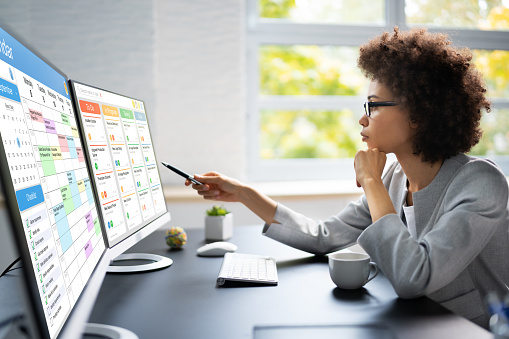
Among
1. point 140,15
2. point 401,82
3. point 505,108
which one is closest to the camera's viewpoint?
point 401,82

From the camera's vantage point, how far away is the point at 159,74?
287cm

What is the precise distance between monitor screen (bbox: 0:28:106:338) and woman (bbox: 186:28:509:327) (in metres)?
0.61

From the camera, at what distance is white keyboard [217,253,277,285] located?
3.40 feet

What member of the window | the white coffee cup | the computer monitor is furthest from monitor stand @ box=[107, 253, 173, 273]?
the window

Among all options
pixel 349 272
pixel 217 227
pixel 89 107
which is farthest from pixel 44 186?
pixel 217 227

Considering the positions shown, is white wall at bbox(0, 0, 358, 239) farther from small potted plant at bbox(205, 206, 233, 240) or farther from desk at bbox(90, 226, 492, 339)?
desk at bbox(90, 226, 492, 339)

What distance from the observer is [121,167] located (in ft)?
3.63

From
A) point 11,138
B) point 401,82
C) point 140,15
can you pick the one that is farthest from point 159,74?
point 11,138

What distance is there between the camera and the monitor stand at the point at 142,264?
3.75 feet

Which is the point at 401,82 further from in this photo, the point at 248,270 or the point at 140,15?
the point at 140,15

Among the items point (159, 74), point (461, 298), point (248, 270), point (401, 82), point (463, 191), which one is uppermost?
point (159, 74)

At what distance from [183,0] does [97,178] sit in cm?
220

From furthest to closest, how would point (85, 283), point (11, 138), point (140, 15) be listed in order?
point (140, 15) → point (85, 283) → point (11, 138)

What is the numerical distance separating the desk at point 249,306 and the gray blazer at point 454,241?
0.07 m
